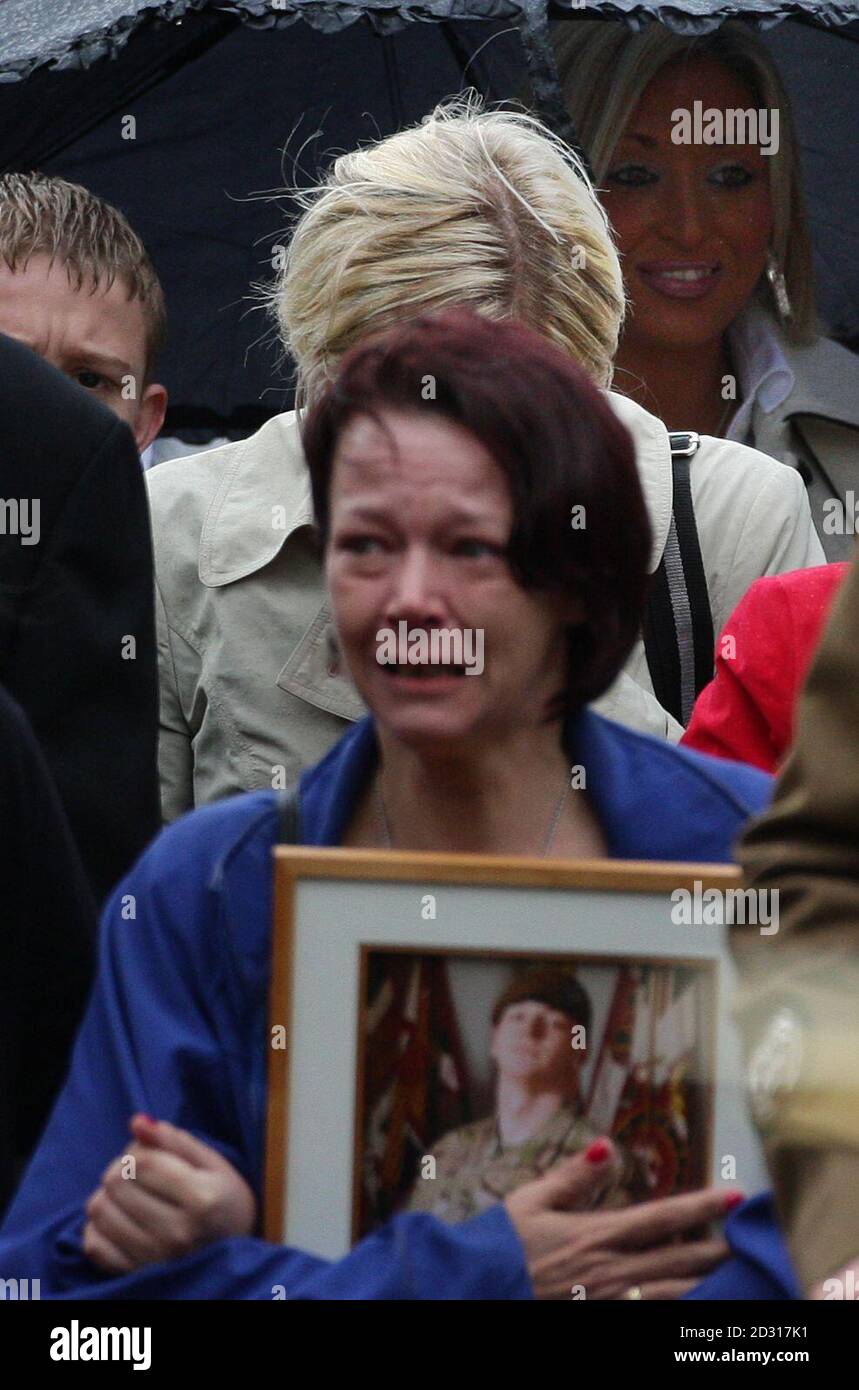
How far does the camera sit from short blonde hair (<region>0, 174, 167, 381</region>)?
3600mm

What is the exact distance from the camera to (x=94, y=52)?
13.6 ft

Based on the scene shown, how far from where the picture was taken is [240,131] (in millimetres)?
4836

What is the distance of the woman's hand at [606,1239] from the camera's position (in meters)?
1.76

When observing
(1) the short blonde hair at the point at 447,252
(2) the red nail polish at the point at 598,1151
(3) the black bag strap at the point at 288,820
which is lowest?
(2) the red nail polish at the point at 598,1151


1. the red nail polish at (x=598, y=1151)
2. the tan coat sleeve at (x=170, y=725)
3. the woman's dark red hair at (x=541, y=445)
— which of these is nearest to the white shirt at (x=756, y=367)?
the tan coat sleeve at (x=170, y=725)

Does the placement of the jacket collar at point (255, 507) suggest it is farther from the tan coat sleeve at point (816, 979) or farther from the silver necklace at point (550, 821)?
the tan coat sleeve at point (816, 979)

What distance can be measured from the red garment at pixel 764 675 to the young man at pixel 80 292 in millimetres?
1184

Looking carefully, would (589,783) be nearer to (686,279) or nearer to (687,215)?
(686,279)

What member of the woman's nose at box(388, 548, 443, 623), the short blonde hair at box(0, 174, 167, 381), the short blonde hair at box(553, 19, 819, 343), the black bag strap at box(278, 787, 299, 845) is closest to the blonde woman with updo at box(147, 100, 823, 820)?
the short blonde hair at box(0, 174, 167, 381)

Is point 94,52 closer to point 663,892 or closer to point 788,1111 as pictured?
point 663,892

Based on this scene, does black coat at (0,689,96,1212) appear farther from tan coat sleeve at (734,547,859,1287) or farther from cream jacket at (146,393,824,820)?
tan coat sleeve at (734,547,859,1287)

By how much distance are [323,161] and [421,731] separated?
3.16m

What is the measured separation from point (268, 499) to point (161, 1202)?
140 cm
